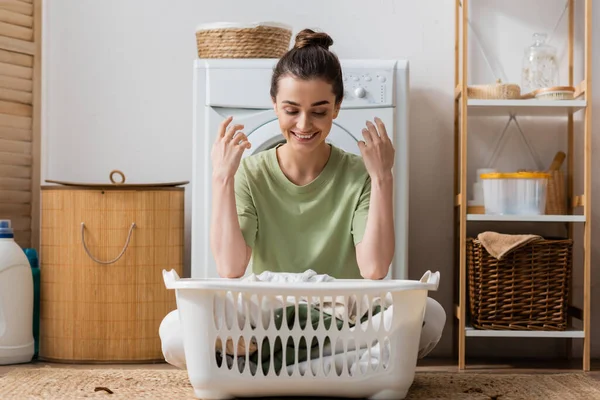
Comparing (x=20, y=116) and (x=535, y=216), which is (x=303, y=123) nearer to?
(x=535, y=216)

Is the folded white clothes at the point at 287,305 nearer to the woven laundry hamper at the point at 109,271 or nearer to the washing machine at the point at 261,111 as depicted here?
the washing machine at the point at 261,111

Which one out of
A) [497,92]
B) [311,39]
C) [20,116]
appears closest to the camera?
[311,39]

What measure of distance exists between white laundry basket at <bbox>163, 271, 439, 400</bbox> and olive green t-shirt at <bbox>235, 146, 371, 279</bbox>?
0.98 feet

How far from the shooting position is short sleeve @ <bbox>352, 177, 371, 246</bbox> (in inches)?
74.0

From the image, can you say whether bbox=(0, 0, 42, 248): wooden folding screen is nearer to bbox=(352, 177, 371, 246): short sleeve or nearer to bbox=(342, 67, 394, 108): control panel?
bbox=(342, 67, 394, 108): control panel

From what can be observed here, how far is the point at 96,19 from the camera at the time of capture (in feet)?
9.82

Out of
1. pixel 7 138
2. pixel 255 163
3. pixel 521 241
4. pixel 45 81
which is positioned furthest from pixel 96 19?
pixel 521 241

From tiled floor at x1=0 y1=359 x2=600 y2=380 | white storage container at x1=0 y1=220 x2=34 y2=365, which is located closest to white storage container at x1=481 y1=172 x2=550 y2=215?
tiled floor at x1=0 y1=359 x2=600 y2=380

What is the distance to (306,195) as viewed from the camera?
6.31ft

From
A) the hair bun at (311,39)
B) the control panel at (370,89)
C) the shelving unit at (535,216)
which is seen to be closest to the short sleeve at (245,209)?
the hair bun at (311,39)

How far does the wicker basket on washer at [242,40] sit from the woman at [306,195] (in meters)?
0.67

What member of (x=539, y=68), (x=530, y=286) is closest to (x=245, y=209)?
(x=530, y=286)

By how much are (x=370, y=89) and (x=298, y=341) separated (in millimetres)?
1129

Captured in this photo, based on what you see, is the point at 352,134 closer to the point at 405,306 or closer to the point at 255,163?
the point at 255,163
